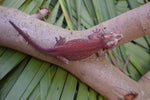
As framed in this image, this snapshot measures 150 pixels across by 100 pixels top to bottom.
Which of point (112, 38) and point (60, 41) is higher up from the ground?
point (60, 41)

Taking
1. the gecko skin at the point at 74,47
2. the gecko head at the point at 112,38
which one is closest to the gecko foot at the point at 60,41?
the gecko skin at the point at 74,47

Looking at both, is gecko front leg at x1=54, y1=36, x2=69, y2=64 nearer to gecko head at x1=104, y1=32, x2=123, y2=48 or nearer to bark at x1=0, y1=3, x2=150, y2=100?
bark at x1=0, y1=3, x2=150, y2=100

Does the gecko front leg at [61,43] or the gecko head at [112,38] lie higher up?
the gecko front leg at [61,43]

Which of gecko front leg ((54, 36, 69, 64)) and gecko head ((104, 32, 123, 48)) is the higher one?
gecko front leg ((54, 36, 69, 64))

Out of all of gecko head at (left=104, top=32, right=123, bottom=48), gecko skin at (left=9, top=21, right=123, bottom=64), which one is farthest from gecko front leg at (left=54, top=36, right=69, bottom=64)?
gecko head at (left=104, top=32, right=123, bottom=48)

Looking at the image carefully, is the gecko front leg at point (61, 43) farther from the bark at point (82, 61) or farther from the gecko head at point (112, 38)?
the gecko head at point (112, 38)

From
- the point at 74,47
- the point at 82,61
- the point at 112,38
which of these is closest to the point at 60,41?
the point at 74,47

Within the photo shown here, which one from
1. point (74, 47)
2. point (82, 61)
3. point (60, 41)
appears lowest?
point (82, 61)

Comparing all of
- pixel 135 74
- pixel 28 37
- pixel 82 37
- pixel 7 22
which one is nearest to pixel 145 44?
pixel 135 74

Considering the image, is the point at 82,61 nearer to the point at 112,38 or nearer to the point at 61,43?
the point at 61,43
